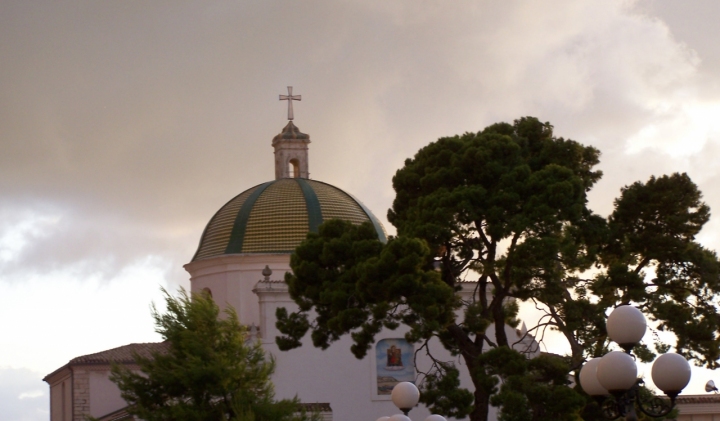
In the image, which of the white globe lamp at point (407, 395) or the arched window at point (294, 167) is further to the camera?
the arched window at point (294, 167)

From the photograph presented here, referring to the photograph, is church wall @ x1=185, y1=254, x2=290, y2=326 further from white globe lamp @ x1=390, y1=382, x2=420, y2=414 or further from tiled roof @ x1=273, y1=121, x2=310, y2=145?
white globe lamp @ x1=390, y1=382, x2=420, y2=414

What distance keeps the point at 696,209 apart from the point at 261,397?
952 cm

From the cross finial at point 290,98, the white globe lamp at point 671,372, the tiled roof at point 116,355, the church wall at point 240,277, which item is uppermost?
the cross finial at point 290,98

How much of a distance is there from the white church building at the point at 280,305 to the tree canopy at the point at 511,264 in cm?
1006

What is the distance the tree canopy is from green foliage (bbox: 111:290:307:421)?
1493 millimetres

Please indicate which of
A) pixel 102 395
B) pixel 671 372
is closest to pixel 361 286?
pixel 671 372

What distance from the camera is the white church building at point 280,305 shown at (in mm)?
34969

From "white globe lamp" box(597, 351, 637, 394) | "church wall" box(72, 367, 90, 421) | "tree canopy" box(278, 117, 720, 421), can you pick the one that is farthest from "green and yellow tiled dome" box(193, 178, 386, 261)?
"white globe lamp" box(597, 351, 637, 394)

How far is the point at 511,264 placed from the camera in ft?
75.8

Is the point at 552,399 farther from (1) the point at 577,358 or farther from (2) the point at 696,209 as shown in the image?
(2) the point at 696,209

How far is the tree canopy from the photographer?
22188 millimetres

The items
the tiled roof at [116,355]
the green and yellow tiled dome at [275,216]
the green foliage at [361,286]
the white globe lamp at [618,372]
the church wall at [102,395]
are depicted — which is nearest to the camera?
the white globe lamp at [618,372]

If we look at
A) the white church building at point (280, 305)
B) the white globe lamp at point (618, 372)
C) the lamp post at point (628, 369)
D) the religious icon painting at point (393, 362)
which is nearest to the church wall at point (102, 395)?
the white church building at point (280, 305)

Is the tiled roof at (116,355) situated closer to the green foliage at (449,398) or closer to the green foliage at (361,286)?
the green foliage at (361,286)
